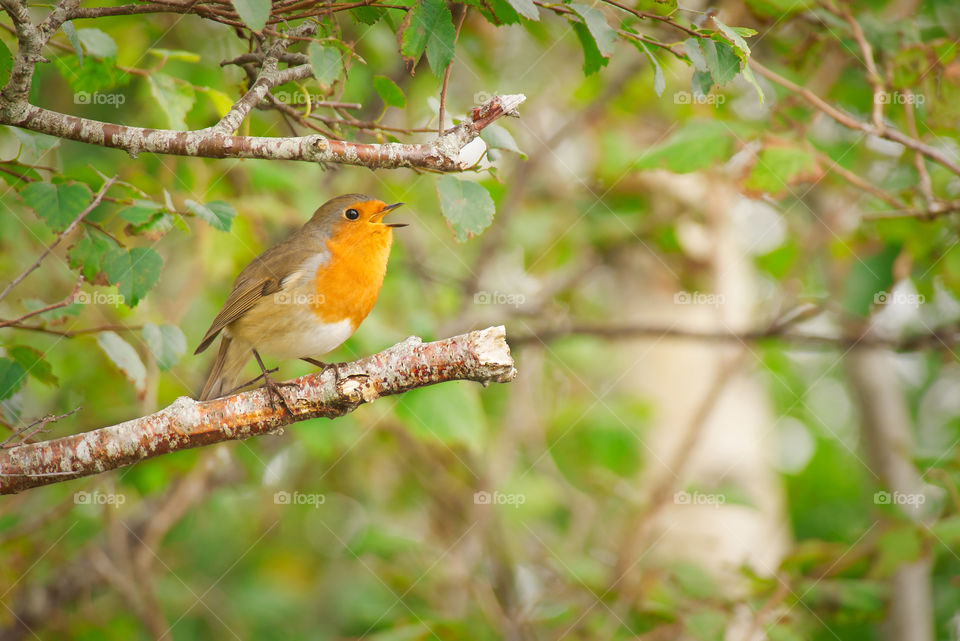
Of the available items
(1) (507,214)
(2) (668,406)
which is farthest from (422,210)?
(2) (668,406)

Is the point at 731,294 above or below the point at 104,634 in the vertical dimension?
above

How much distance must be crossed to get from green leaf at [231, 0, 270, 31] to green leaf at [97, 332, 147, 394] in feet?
3.98

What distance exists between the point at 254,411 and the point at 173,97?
3.56ft

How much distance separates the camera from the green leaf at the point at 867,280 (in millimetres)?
5137

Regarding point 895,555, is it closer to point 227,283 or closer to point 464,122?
point 464,122

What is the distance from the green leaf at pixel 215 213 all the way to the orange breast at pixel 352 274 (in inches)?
38.4

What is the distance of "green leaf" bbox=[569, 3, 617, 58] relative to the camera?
7.16ft

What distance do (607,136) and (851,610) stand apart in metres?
3.15

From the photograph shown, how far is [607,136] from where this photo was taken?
548cm

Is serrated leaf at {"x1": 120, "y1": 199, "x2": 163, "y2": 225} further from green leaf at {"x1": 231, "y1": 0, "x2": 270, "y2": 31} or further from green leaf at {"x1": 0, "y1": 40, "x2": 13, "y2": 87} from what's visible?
green leaf at {"x1": 231, "y1": 0, "x2": 270, "y2": 31}
